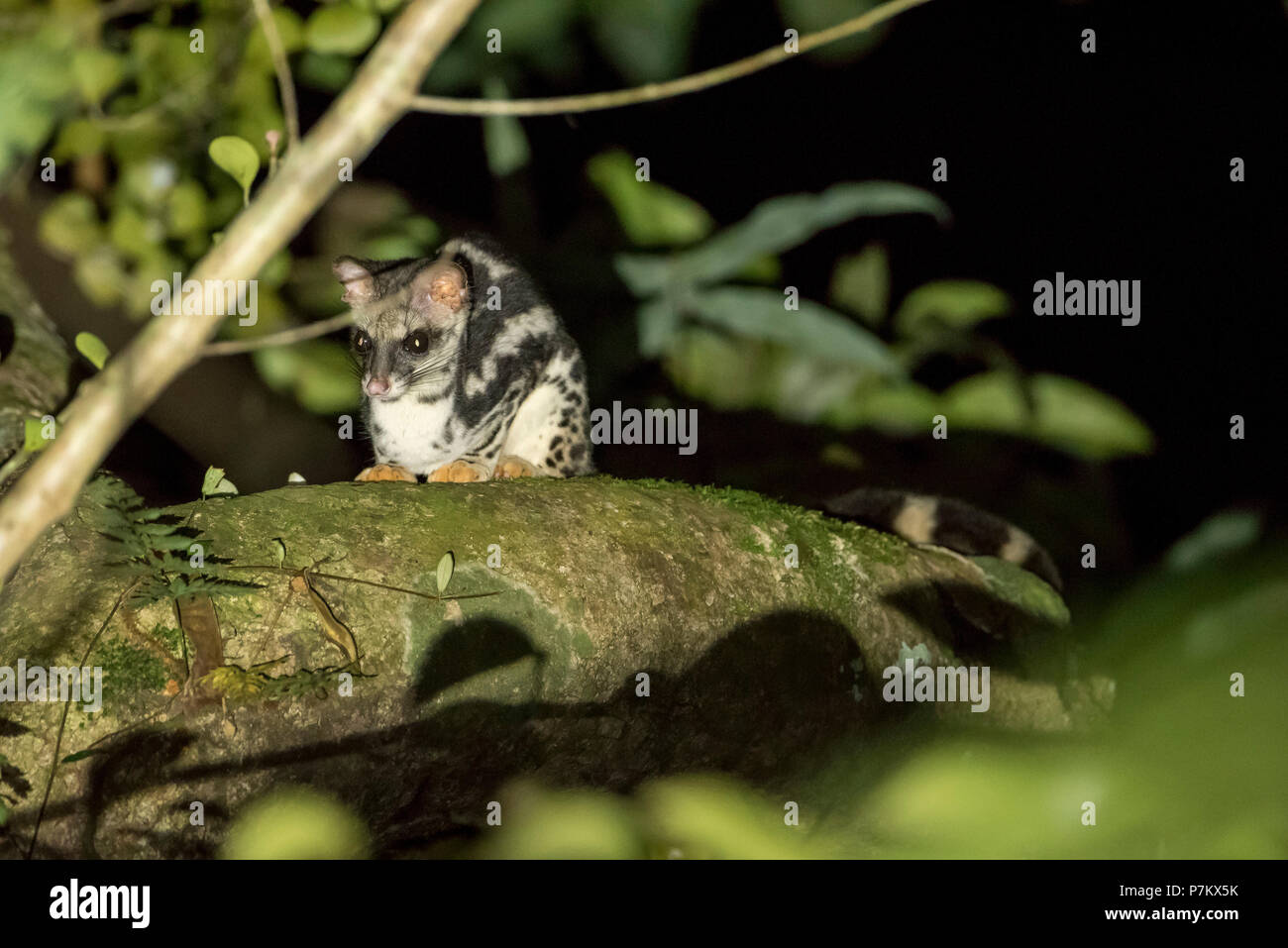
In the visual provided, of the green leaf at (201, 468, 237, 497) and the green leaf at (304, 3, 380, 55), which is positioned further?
the green leaf at (304, 3, 380, 55)

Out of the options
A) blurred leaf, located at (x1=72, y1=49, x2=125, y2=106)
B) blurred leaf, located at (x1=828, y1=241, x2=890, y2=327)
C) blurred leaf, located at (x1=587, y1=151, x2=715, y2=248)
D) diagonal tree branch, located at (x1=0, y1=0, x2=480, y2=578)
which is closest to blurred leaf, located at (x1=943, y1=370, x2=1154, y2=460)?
blurred leaf, located at (x1=828, y1=241, x2=890, y2=327)

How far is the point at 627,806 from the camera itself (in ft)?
9.64

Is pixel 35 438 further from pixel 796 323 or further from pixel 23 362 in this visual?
pixel 796 323

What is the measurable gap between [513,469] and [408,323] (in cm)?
81

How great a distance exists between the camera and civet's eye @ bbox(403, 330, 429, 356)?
15.0 ft

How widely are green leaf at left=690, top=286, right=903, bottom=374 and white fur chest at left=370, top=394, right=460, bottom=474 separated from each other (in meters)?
2.24

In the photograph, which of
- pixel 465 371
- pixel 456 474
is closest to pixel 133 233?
pixel 465 371

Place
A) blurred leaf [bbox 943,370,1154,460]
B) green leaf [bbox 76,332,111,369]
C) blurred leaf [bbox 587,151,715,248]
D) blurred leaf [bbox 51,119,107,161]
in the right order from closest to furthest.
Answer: green leaf [bbox 76,332,111,369], blurred leaf [bbox 51,119,107,161], blurred leaf [bbox 943,370,1154,460], blurred leaf [bbox 587,151,715,248]

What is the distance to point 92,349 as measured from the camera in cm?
183

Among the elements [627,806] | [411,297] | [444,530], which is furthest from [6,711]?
[411,297]

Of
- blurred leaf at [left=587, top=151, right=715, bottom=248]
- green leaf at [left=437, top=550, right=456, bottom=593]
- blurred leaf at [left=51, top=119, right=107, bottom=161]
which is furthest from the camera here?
blurred leaf at [left=587, top=151, right=715, bottom=248]

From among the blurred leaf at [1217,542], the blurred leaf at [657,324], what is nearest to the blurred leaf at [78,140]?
the blurred leaf at [657,324]

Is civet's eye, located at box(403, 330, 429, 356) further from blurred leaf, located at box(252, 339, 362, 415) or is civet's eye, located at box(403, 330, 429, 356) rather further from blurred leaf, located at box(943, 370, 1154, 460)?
blurred leaf, located at box(943, 370, 1154, 460)

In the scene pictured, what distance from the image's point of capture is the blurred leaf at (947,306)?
240 inches
